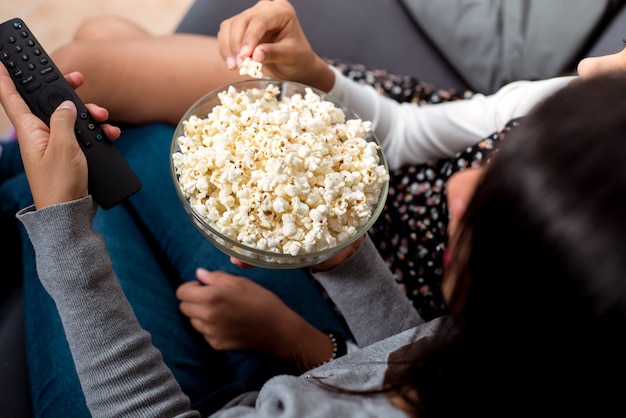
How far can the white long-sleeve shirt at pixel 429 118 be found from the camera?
929 mm

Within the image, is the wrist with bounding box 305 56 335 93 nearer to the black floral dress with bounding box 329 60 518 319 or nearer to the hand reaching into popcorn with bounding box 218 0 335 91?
the hand reaching into popcorn with bounding box 218 0 335 91

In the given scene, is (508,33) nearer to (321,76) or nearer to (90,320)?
(321,76)

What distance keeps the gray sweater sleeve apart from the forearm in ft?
0.94

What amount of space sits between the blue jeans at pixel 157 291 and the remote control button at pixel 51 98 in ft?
0.74

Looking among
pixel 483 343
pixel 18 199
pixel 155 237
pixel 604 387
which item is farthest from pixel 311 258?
pixel 18 199

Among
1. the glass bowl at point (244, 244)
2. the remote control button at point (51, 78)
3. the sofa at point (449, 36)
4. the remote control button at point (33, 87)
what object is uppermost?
the remote control button at point (33, 87)

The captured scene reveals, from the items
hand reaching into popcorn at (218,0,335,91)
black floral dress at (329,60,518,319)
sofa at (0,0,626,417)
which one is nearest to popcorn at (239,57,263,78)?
hand reaching into popcorn at (218,0,335,91)

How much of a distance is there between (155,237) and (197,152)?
1.25ft

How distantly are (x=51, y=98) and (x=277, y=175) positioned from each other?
369 mm

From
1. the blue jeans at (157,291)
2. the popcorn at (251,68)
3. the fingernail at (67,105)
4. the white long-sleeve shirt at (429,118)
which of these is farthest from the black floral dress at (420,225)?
the fingernail at (67,105)

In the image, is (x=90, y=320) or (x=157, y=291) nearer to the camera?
(x=90, y=320)

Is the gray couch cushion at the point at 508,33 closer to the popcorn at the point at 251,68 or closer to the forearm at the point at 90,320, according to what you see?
the popcorn at the point at 251,68

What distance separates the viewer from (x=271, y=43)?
0.82 metres

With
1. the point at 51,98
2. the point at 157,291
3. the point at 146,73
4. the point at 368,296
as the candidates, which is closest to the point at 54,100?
the point at 51,98
